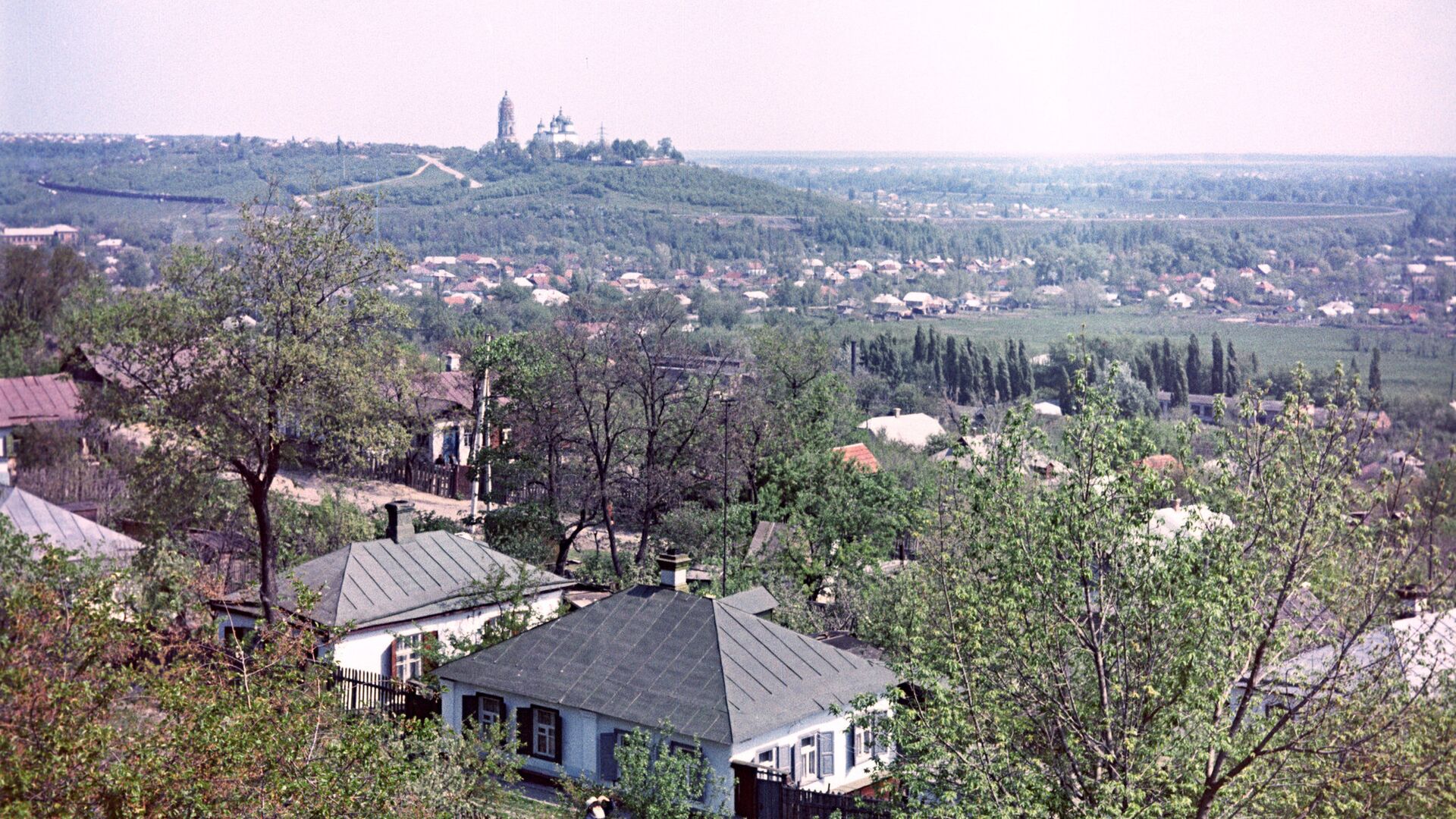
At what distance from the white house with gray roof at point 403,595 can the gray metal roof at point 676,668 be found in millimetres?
2465

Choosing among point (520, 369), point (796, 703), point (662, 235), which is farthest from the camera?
point (662, 235)

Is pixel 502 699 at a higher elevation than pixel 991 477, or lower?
lower

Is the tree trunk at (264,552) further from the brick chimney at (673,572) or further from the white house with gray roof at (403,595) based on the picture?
the brick chimney at (673,572)

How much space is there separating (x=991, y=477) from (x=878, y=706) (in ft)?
23.5

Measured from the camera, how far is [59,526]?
25219 millimetres

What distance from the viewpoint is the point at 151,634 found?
10914 millimetres

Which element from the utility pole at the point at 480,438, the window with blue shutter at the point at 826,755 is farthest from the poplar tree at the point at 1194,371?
the window with blue shutter at the point at 826,755

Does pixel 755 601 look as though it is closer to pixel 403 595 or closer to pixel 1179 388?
pixel 403 595

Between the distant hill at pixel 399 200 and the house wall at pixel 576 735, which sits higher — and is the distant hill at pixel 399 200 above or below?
above

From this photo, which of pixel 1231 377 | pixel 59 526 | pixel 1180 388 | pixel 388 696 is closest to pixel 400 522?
pixel 388 696

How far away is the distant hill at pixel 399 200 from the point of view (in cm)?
12900

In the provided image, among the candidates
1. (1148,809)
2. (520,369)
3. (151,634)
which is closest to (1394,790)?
(1148,809)

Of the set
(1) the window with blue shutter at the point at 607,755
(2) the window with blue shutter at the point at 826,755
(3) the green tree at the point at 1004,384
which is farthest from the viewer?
(3) the green tree at the point at 1004,384

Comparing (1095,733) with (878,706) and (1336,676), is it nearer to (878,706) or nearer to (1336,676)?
(1336,676)
